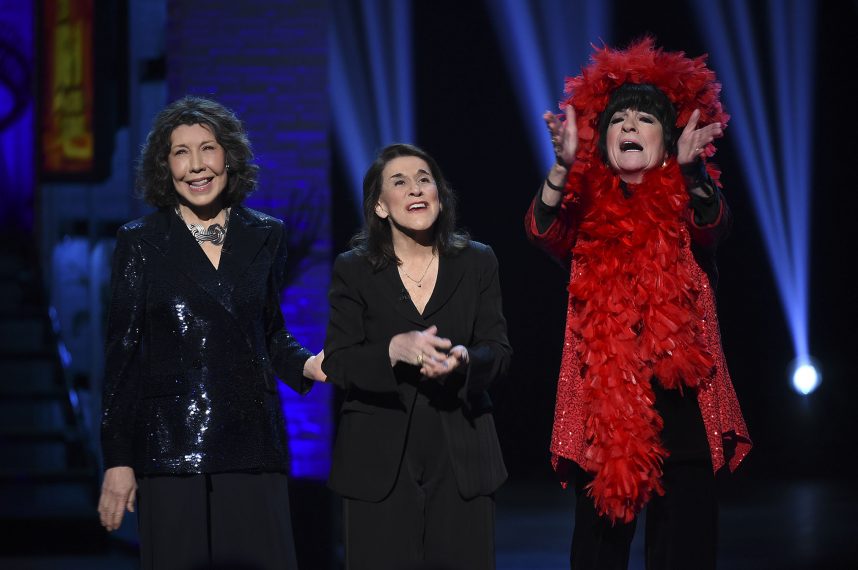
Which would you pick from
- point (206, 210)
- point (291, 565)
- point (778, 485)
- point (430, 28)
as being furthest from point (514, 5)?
point (291, 565)

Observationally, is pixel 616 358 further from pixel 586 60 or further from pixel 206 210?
pixel 586 60

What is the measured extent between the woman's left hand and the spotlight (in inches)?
194

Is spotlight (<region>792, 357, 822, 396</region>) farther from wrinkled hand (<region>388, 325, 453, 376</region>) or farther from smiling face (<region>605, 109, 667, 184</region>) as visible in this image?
wrinkled hand (<region>388, 325, 453, 376</region>)

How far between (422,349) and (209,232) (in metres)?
0.63

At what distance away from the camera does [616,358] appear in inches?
95.2

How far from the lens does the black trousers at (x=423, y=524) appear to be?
7.37 ft

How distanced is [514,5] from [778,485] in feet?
10.7

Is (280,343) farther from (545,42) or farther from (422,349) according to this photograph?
(545,42)

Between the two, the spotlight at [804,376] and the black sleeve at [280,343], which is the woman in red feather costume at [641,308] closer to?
the black sleeve at [280,343]

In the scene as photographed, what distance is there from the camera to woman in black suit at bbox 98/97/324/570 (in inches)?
90.7

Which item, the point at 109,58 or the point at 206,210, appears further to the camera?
the point at 109,58

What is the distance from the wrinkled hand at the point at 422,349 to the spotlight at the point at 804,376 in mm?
4949

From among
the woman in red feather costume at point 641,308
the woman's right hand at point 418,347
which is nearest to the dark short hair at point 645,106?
the woman in red feather costume at point 641,308

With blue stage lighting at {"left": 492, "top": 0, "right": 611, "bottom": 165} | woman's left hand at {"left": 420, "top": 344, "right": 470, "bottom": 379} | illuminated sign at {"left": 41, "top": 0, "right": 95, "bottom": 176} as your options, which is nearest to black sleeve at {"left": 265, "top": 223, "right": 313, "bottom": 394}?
woman's left hand at {"left": 420, "top": 344, "right": 470, "bottom": 379}
